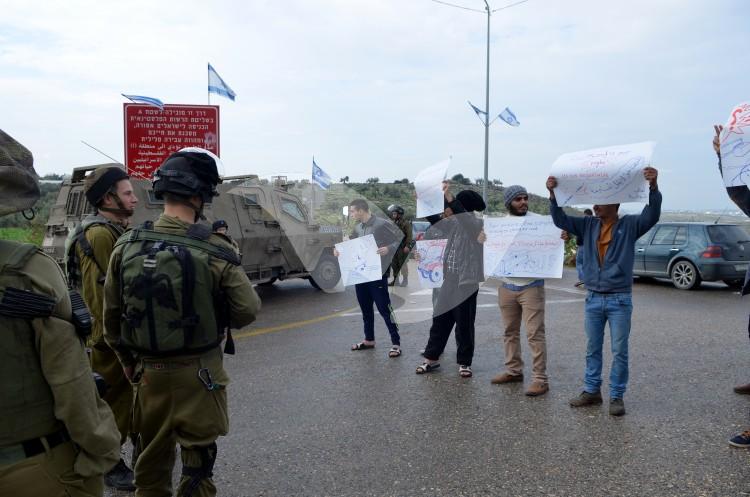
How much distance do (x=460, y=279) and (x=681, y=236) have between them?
10218 millimetres

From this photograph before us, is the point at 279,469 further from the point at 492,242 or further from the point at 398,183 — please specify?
the point at 492,242

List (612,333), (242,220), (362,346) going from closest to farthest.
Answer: (612,333)
(362,346)
(242,220)

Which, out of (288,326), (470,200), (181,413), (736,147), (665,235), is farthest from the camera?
(665,235)

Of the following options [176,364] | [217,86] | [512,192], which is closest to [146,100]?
[217,86]

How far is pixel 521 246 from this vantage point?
5496mm

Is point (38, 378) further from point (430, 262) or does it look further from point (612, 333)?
point (612, 333)

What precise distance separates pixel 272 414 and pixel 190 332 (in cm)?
256

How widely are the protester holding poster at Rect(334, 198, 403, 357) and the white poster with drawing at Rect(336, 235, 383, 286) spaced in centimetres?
6

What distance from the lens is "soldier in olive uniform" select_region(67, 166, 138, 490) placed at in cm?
376

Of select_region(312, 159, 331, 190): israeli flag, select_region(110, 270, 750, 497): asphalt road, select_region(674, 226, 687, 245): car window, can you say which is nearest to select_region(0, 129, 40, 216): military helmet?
select_region(110, 270, 750, 497): asphalt road

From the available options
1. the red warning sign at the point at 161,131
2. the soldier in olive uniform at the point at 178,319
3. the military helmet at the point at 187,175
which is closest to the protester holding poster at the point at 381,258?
the military helmet at the point at 187,175

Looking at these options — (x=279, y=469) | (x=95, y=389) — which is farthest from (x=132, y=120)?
(x=95, y=389)

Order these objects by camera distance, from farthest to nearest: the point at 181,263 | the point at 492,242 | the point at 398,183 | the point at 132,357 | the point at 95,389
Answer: the point at 492,242 → the point at 398,183 → the point at 132,357 → the point at 181,263 → the point at 95,389

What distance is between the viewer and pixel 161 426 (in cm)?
285
